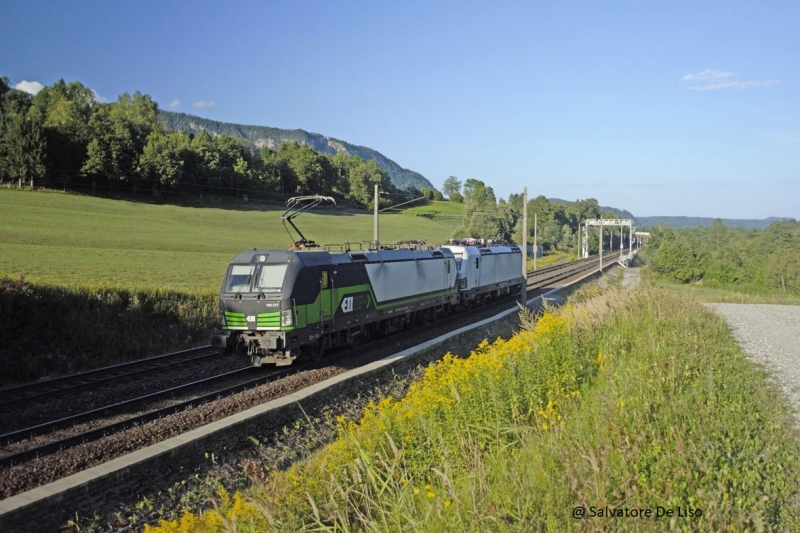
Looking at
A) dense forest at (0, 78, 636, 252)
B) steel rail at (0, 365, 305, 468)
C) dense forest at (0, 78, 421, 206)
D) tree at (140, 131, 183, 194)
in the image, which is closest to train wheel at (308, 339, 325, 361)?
steel rail at (0, 365, 305, 468)

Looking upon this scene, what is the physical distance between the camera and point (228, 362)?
15867mm

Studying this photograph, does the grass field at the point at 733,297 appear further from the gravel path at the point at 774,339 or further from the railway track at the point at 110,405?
the railway track at the point at 110,405

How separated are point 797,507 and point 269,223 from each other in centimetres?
5791

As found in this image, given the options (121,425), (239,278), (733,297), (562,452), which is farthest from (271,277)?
(733,297)

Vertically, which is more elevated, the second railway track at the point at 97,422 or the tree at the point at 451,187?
the tree at the point at 451,187

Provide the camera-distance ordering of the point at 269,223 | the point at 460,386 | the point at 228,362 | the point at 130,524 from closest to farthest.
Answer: the point at 130,524 < the point at 460,386 < the point at 228,362 < the point at 269,223

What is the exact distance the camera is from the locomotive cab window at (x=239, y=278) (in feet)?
47.6

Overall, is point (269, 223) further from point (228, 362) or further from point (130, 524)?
point (130, 524)

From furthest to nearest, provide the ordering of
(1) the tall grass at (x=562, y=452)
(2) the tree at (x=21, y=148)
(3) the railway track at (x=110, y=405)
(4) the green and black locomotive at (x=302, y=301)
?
(2) the tree at (x=21, y=148) → (4) the green and black locomotive at (x=302, y=301) → (3) the railway track at (x=110, y=405) → (1) the tall grass at (x=562, y=452)

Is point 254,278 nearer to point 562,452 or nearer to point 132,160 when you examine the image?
point 562,452

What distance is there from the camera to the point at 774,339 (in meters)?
14.3

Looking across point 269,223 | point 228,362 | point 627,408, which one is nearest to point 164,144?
point 269,223

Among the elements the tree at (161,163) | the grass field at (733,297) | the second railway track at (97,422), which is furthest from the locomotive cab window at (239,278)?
the tree at (161,163)

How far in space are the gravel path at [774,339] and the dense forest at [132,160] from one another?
3576 centimetres
